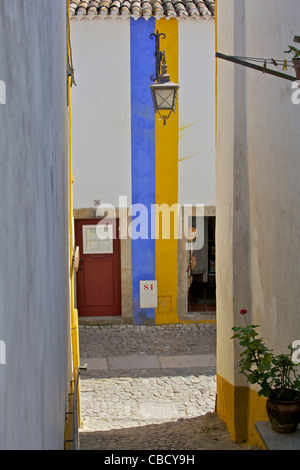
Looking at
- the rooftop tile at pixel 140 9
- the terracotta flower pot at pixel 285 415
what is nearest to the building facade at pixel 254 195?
the terracotta flower pot at pixel 285 415

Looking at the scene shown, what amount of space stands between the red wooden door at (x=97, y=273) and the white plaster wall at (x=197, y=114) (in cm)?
174

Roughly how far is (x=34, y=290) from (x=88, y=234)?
10.0 meters

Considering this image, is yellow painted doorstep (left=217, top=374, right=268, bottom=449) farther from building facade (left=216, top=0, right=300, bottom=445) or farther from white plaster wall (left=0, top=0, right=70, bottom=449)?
white plaster wall (left=0, top=0, right=70, bottom=449)

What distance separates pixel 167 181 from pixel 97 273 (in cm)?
227

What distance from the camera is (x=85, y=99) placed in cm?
1222

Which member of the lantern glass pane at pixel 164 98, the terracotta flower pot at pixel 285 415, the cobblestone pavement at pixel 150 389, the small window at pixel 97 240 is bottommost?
the cobblestone pavement at pixel 150 389

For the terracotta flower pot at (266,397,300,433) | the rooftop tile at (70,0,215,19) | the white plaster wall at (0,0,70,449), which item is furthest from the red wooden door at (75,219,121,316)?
the white plaster wall at (0,0,70,449)

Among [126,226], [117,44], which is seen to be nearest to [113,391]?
[126,226]

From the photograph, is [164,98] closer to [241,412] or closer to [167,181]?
[167,181]

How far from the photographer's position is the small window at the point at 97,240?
Answer: 12648 millimetres

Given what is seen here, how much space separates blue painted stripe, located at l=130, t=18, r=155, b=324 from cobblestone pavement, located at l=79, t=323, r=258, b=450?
1026 millimetres

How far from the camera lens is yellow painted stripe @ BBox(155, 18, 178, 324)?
12.2 m

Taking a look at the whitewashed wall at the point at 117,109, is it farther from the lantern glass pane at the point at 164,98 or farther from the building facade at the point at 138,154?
the lantern glass pane at the point at 164,98

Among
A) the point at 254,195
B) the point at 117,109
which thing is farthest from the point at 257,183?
the point at 117,109
